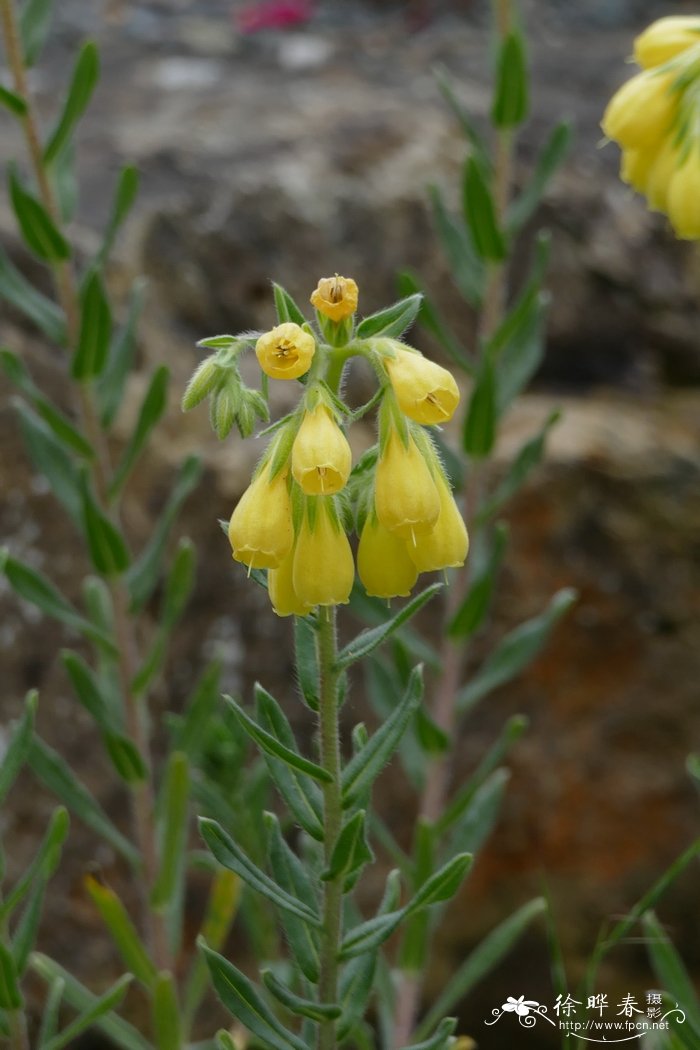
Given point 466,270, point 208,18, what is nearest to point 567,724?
point 466,270

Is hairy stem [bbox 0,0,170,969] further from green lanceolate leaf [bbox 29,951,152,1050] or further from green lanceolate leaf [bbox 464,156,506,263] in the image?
green lanceolate leaf [bbox 464,156,506,263]

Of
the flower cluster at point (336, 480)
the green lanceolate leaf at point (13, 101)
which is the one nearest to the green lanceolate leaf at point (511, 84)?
the green lanceolate leaf at point (13, 101)

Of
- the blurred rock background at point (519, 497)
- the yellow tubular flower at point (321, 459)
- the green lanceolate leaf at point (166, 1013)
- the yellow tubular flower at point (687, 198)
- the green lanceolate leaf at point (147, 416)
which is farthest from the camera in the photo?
the blurred rock background at point (519, 497)

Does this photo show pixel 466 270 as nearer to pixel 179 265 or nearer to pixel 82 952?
pixel 179 265

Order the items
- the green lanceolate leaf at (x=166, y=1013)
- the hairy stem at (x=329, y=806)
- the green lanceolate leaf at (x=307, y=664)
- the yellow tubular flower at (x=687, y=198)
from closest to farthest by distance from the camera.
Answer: the hairy stem at (x=329, y=806), the green lanceolate leaf at (x=307, y=664), the yellow tubular flower at (x=687, y=198), the green lanceolate leaf at (x=166, y=1013)

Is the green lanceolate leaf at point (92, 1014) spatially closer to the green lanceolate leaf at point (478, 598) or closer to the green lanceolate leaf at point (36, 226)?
the green lanceolate leaf at point (478, 598)

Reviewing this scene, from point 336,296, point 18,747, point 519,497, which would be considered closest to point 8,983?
point 18,747

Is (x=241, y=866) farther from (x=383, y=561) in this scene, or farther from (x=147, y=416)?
(x=147, y=416)

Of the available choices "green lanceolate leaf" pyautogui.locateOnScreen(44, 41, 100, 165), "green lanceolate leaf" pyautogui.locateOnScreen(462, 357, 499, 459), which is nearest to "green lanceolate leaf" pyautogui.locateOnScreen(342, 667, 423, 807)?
"green lanceolate leaf" pyautogui.locateOnScreen(462, 357, 499, 459)
